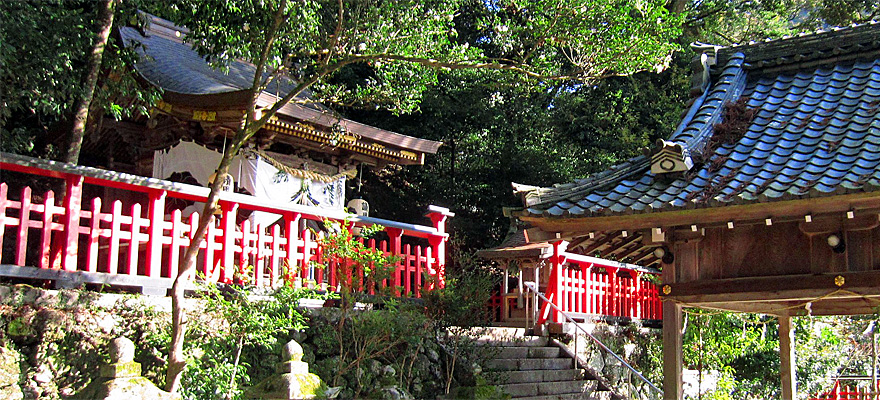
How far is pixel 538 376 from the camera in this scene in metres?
9.96

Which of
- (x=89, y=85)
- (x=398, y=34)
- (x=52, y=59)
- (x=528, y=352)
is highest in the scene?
(x=398, y=34)

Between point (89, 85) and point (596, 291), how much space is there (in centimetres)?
892

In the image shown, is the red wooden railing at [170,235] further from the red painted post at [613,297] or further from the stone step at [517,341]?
the red painted post at [613,297]

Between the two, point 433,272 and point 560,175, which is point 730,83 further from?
point 560,175

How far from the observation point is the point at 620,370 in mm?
12523

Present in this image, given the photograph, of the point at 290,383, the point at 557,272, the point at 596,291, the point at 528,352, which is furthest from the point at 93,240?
the point at 596,291

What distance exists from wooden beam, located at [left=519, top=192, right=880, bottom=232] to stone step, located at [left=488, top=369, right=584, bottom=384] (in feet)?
10.3

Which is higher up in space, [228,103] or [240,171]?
[228,103]

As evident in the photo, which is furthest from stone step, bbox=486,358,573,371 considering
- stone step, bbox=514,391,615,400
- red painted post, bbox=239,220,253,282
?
red painted post, bbox=239,220,253,282

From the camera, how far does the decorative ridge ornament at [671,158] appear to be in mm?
6199

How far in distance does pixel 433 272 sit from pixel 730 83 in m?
4.31

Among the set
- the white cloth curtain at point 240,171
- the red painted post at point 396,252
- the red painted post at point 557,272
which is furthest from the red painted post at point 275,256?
the red painted post at point 557,272

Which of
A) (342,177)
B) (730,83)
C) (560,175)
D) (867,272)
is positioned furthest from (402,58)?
(560,175)

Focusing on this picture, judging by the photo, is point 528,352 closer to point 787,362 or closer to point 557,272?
point 557,272
